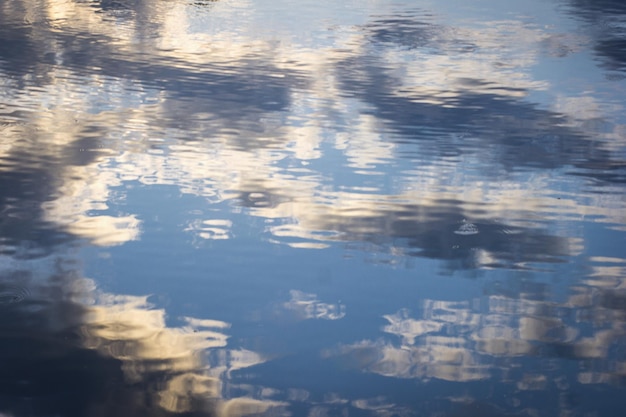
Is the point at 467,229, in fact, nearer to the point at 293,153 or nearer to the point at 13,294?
the point at 293,153

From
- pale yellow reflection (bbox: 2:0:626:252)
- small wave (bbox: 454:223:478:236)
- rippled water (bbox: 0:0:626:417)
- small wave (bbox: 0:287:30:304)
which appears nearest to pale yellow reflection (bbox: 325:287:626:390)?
rippled water (bbox: 0:0:626:417)

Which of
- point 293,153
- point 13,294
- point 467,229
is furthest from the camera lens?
point 293,153

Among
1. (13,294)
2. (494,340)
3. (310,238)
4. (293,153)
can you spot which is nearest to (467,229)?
(310,238)

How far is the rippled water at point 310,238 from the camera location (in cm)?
321

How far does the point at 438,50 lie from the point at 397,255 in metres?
6.54

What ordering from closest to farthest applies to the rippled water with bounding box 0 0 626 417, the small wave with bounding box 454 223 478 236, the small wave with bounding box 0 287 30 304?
the rippled water with bounding box 0 0 626 417 < the small wave with bounding box 0 287 30 304 < the small wave with bounding box 454 223 478 236

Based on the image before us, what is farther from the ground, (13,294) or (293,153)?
(293,153)

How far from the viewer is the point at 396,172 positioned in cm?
571

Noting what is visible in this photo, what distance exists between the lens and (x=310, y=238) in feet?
15.2

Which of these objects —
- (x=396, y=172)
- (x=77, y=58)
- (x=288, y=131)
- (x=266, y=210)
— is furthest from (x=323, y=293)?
(x=77, y=58)

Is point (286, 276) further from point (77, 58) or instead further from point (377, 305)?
point (77, 58)

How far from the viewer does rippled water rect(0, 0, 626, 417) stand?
10.5 feet

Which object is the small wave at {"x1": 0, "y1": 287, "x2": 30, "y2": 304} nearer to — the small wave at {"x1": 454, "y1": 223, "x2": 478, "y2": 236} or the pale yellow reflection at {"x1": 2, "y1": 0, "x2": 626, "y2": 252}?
the pale yellow reflection at {"x1": 2, "y1": 0, "x2": 626, "y2": 252}

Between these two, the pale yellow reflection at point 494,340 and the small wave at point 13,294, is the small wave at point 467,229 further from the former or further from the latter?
the small wave at point 13,294
